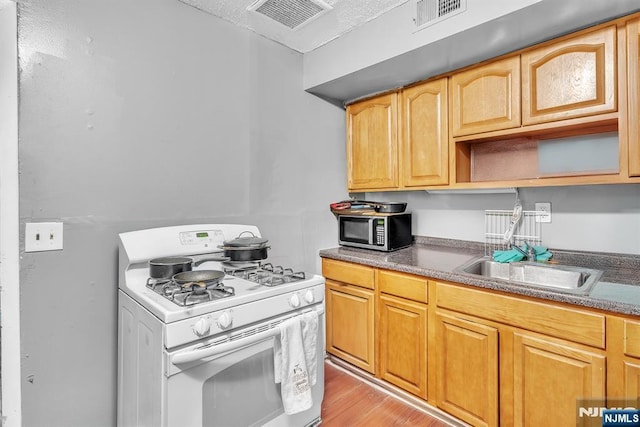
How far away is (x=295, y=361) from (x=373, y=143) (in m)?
1.69

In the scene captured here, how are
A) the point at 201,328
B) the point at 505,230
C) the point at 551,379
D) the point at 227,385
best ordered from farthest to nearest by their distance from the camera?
the point at 505,230 < the point at 551,379 < the point at 227,385 < the point at 201,328

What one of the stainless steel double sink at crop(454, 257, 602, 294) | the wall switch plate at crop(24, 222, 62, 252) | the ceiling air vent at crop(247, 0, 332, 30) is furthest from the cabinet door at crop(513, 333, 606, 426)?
the wall switch plate at crop(24, 222, 62, 252)

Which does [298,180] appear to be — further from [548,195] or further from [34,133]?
[548,195]

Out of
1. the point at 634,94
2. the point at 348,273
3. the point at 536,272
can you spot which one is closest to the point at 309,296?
the point at 348,273

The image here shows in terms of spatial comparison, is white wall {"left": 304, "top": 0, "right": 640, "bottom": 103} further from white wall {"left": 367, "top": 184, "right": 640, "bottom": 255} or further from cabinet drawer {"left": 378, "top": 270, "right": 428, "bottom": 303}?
cabinet drawer {"left": 378, "top": 270, "right": 428, "bottom": 303}

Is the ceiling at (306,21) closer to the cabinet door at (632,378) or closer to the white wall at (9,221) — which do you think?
the white wall at (9,221)

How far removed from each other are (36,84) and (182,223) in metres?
0.86

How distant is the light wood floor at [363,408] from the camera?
1.79 metres

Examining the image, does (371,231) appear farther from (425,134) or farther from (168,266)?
(168,266)

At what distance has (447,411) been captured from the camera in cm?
175

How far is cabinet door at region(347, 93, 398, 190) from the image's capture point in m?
2.38

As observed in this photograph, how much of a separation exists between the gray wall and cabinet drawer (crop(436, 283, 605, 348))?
1220 millimetres

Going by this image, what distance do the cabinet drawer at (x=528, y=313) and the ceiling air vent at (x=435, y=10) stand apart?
1.39 metres

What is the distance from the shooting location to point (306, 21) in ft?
6.56
